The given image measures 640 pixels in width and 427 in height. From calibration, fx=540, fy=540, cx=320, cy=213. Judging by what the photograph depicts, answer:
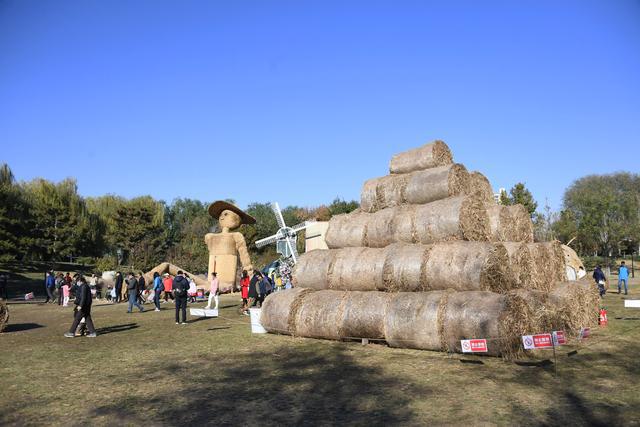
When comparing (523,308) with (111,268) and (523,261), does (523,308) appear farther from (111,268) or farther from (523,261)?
(111,268)

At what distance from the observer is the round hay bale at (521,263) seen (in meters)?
13.9

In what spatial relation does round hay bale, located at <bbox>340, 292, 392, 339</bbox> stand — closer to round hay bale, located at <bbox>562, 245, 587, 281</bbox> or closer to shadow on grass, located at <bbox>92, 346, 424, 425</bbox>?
A: shadow on grass, located at <bbox>92, 346, 424, 425</bbox>

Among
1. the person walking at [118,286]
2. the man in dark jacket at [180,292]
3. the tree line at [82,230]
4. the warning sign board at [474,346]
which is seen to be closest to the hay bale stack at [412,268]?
the warning sign board at [474,346]

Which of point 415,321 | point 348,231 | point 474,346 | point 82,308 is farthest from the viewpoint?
point 82,308

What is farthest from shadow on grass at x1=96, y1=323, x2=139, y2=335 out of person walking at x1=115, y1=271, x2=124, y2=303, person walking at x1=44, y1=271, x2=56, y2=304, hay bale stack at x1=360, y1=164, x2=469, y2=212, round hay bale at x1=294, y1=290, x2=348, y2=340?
person walking at x1=44, y1=271, x2=56, y2=304

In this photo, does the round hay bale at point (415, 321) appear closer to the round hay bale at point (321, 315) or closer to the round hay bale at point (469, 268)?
the round hay bale at point (469, 268)

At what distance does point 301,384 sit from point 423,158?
8993mm

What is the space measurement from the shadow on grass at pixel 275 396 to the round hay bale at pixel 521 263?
507 cm

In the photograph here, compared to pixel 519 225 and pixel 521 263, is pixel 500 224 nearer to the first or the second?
pixel 519 225

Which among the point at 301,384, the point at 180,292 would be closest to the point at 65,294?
the point at 180,292

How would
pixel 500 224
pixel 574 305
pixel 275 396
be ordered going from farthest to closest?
pixel 500 224 < pixel 574 305 < pixel 275 396

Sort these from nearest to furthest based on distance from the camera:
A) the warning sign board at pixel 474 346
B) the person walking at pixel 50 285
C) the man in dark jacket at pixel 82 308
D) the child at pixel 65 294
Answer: the warning sign board at pixel 474 346, the man in dark jacket at pixel 82 308, the child at pixel 65 294, the person walking at pixel 50 285

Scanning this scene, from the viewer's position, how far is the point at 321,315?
14266 millimetres

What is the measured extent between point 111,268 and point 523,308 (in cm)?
5138
